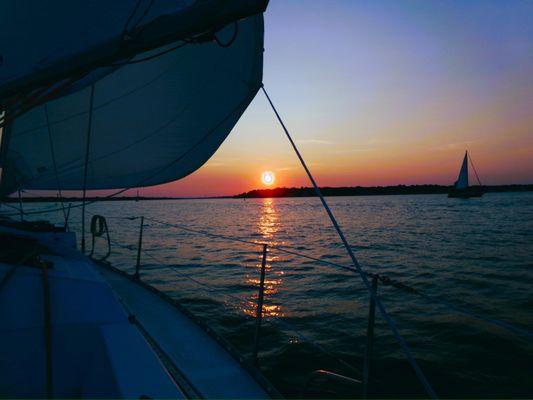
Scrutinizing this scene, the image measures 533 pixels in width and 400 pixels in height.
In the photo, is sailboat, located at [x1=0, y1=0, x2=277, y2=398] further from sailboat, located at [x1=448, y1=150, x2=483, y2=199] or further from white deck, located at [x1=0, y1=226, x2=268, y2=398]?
sailboat, located at [x1=448, y1=150, x2=483, y2=199]

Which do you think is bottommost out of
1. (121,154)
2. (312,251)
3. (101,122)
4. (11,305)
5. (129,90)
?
(312,251)

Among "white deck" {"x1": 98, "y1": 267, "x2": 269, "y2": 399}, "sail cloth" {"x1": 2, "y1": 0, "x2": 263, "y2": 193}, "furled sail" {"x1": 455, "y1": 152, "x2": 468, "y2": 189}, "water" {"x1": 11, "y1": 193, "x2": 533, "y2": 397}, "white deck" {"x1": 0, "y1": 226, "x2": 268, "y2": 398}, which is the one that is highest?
"furled sail" {"x1": 455, "y1": 152, "x2": 468, "y2": 189}

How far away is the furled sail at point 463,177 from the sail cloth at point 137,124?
79.4 m

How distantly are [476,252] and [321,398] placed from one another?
15873 mm

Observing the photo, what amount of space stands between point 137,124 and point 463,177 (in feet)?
278

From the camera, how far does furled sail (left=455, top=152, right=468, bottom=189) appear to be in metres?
71.4

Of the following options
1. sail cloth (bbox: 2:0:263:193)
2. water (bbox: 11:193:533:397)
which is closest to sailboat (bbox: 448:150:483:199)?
water (bbox: 11:193:533:397)

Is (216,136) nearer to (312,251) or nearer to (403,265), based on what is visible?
(403,265)

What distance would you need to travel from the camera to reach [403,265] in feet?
46.4

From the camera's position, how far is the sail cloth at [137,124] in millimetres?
3893

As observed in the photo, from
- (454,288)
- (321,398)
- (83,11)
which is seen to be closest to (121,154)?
(83,11)

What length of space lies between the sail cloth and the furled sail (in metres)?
79.4

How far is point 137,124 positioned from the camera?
168 inches

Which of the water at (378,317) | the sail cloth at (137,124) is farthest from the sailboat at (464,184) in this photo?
the sail cloth at (137,124)
